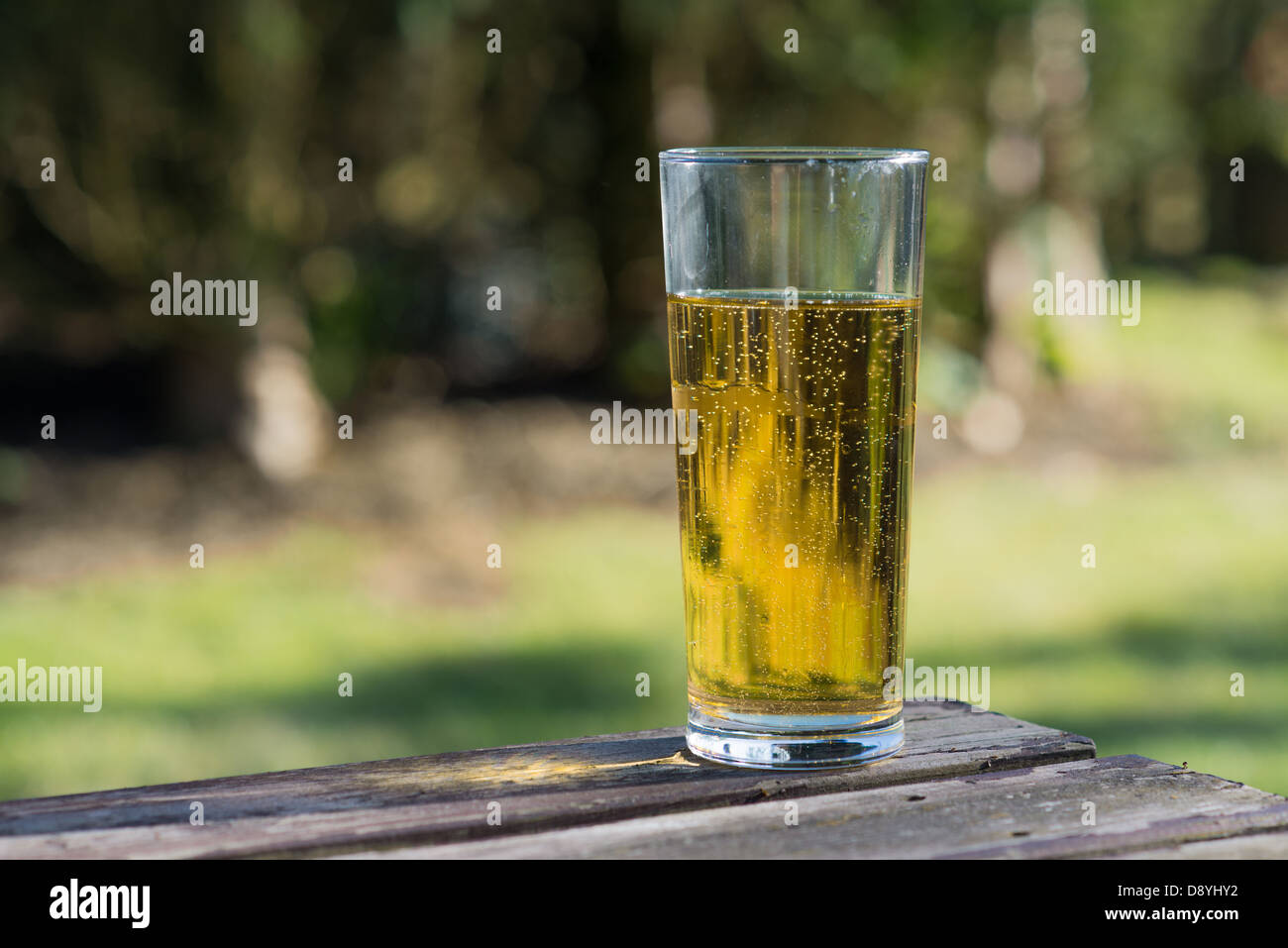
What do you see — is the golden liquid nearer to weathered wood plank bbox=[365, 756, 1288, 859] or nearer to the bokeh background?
weathered wood plank bbox=[365, 756, 1288, 859]

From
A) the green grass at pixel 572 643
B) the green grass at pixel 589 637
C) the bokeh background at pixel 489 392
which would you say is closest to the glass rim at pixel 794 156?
the green grass at pixel 589 637

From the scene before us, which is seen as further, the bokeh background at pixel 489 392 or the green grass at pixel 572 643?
the bokeh background at pixel 489 392

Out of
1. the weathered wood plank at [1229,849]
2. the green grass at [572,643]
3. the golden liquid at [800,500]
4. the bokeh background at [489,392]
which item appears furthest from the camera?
the bokeh background at [489,392]

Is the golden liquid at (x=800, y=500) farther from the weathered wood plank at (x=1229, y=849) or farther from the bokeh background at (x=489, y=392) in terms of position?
the bokeh background at (x=489, y=392)

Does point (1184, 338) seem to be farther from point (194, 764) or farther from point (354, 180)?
point (194, 764)

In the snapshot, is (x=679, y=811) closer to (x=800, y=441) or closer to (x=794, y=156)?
(x=800, y=441)

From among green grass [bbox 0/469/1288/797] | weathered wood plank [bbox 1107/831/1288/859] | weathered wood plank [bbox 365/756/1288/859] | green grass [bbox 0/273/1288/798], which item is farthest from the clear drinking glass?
green grass [bbox 0/469/1288/797]
